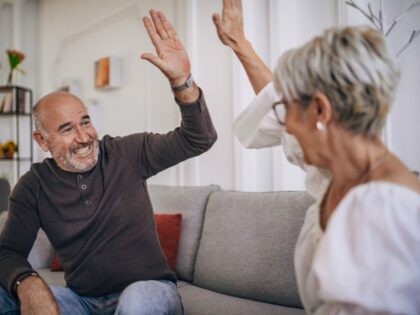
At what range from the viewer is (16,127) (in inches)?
178

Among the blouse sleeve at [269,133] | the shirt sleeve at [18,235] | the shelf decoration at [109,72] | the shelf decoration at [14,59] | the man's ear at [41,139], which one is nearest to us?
the blouse sleeve at [269,133]

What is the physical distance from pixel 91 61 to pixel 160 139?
2.49 metres

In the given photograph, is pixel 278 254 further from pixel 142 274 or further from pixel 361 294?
pixel 361 294

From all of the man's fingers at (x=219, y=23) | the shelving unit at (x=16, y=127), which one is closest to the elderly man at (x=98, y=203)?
the man's fingers at (x=219, y=23)

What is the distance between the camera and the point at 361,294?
0.79m

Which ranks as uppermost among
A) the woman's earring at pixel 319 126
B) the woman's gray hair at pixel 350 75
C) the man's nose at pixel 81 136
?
the woman's gray hair at pixel 350 75

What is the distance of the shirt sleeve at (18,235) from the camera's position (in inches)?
56.4

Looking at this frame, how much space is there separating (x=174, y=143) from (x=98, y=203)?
1.17 feet

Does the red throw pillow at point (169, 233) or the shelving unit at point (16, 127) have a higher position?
the shelving unit at point (16, 127)

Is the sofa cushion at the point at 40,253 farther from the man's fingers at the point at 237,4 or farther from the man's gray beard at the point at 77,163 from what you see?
the man's fingers at the point at 237,4

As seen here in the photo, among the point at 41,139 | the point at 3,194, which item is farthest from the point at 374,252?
the point at 3,194

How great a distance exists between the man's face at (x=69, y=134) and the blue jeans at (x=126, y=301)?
467 mm

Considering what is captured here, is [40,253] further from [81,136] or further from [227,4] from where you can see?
[227,4]

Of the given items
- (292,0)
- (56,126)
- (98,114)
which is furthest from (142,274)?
(98,114)
